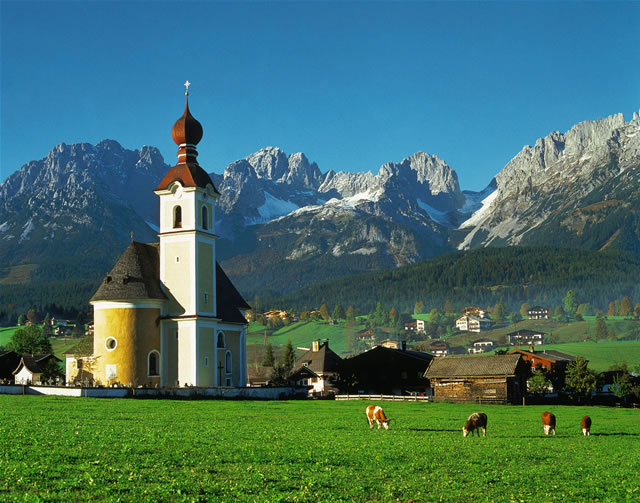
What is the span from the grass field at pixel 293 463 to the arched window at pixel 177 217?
39.3m

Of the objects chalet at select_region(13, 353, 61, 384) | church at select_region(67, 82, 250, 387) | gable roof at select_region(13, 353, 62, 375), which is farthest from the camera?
gable roof at select_region(13, 353, 62, 375)

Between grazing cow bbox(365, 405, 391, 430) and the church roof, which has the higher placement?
the church roof

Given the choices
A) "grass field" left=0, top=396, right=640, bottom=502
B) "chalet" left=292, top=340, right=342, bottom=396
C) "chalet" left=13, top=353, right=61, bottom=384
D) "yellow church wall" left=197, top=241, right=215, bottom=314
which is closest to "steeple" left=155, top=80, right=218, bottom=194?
"yellow church wall" left=197, top=241, right=215, bottom=314

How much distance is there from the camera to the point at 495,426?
1623 inches

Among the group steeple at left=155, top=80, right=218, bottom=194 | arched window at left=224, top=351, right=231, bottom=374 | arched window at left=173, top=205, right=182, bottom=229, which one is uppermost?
steeple at left=155, top=80, right=218, bottom=194

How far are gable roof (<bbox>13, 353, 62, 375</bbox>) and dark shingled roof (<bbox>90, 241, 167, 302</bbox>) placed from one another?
92.3ft

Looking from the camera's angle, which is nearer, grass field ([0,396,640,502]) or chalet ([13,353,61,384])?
grass field ([0,396,640,502])

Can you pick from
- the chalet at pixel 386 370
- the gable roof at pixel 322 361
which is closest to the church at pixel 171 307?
the chalet at pixel 386 370

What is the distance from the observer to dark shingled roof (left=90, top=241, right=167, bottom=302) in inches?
2773

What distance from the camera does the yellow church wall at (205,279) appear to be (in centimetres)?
7238

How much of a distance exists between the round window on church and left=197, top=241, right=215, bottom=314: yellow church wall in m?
7.66

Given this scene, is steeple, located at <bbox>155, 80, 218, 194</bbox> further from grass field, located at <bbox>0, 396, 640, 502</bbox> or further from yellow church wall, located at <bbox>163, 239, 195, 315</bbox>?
grass field, located at <bbox>0, 396, 640, 502</bbox>

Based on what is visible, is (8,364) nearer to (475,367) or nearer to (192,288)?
(192,288)

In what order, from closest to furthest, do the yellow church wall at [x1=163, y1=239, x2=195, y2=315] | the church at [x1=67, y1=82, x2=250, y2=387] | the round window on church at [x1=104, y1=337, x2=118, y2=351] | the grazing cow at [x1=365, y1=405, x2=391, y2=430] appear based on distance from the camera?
1. the grazing cow at [x1=365, y1=405, x2=391, y2=430]
2. the round window on church at [x1=104, y1=337, x2=118, y2=351]
3. the church at [x1=67, y1=82, x2=250, y2=387]
4. the yellow church wall at [x1=163, y1=239, x2=195, y2=315]
